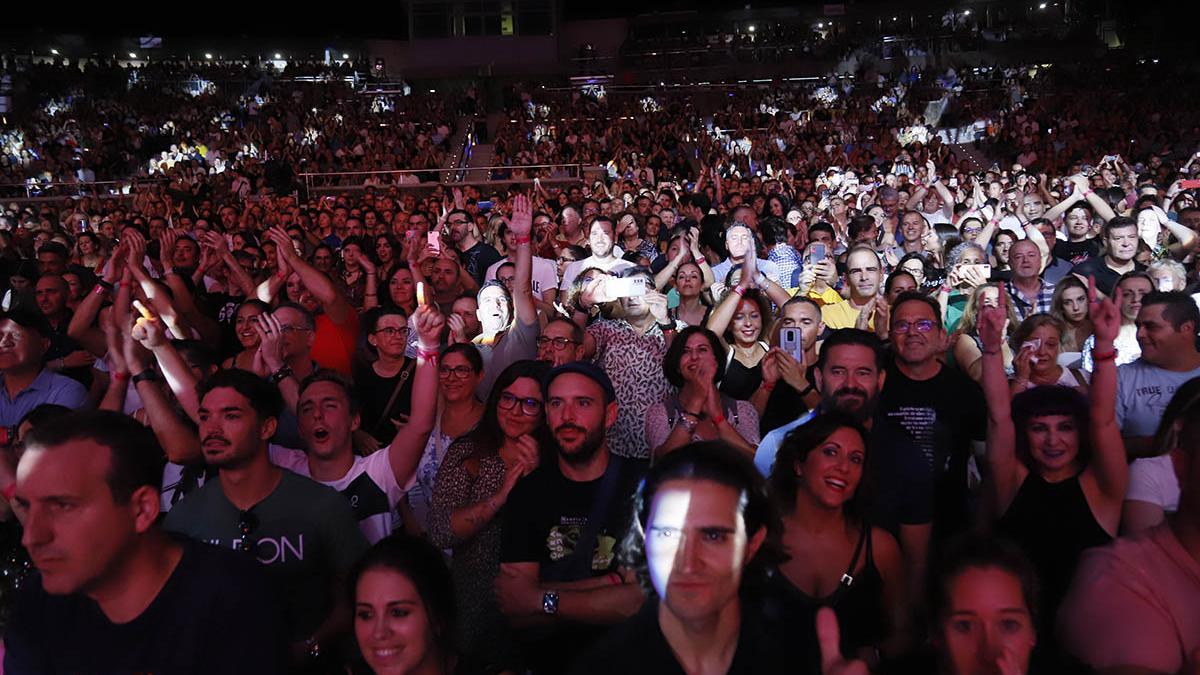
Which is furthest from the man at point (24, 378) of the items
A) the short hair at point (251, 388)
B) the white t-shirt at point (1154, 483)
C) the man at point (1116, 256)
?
the man at point (1116, 256)

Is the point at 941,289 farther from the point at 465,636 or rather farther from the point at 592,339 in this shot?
the point at 465,636

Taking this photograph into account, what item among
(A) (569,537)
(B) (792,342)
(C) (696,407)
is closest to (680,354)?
(C) (696,407)

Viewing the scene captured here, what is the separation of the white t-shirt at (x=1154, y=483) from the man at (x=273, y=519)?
2.46 metres

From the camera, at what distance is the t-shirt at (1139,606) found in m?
2.15

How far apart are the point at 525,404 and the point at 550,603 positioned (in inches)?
32.6

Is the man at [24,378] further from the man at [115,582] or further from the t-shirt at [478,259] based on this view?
the t-shirt at [478,259]

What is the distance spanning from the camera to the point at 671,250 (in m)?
7.59

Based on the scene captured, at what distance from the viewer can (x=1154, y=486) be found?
3.16 metres

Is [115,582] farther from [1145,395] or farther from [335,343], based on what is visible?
[1145,395]

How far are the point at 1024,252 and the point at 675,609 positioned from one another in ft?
16.4

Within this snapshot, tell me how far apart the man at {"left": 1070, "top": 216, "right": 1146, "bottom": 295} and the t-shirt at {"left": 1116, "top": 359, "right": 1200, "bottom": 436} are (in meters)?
2.43

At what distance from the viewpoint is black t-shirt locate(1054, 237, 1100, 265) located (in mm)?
8180

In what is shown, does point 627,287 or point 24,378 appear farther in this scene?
point 627,287

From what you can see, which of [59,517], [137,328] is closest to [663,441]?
[137,328]
